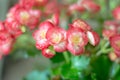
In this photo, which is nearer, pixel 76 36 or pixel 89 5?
pixel 76 36

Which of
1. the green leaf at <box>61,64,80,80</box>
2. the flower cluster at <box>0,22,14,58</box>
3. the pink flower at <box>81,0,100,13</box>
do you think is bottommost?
the green leaf at <box>61,64,80,80</box>

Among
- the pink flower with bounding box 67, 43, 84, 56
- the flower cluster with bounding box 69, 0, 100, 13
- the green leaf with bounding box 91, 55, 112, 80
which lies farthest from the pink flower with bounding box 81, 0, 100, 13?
the pink flower with bounding box 67, 43, 84, 56

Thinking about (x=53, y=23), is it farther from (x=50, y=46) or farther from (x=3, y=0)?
(x=3, y=0)

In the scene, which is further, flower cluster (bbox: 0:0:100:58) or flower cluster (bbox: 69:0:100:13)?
flower cluster (bbox: 69:0:100:13)

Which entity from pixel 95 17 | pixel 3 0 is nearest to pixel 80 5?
pixel 95 17

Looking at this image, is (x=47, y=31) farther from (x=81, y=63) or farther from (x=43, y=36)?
(x=81, y=63)

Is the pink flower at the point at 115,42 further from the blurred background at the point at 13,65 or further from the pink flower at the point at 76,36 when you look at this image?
the blurred background at the point at 13,65

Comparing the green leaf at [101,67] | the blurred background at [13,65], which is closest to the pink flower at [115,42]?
the green leaf at [101,67]

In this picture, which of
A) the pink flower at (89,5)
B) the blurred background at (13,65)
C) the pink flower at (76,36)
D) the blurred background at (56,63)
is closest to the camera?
the pink flower at (76,36)

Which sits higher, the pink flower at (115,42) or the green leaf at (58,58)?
the green leaf at (58,58)

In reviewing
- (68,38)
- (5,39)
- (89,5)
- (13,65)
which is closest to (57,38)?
(68,38)

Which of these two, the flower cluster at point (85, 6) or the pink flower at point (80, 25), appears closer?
the pink flower at point (80, 25)

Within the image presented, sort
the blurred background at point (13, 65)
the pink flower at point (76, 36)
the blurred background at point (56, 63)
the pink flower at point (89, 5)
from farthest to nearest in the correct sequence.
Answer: the blurred background at point (13, 65)
the pink flower at point (89, 5)
the blurred background at point (56, 63)
the pink flower at point (76, 36)

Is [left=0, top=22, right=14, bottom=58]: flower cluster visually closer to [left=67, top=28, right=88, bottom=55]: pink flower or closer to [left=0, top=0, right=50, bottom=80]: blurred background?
[left=67, top=28, right=88, bottom=55]: pink flower
